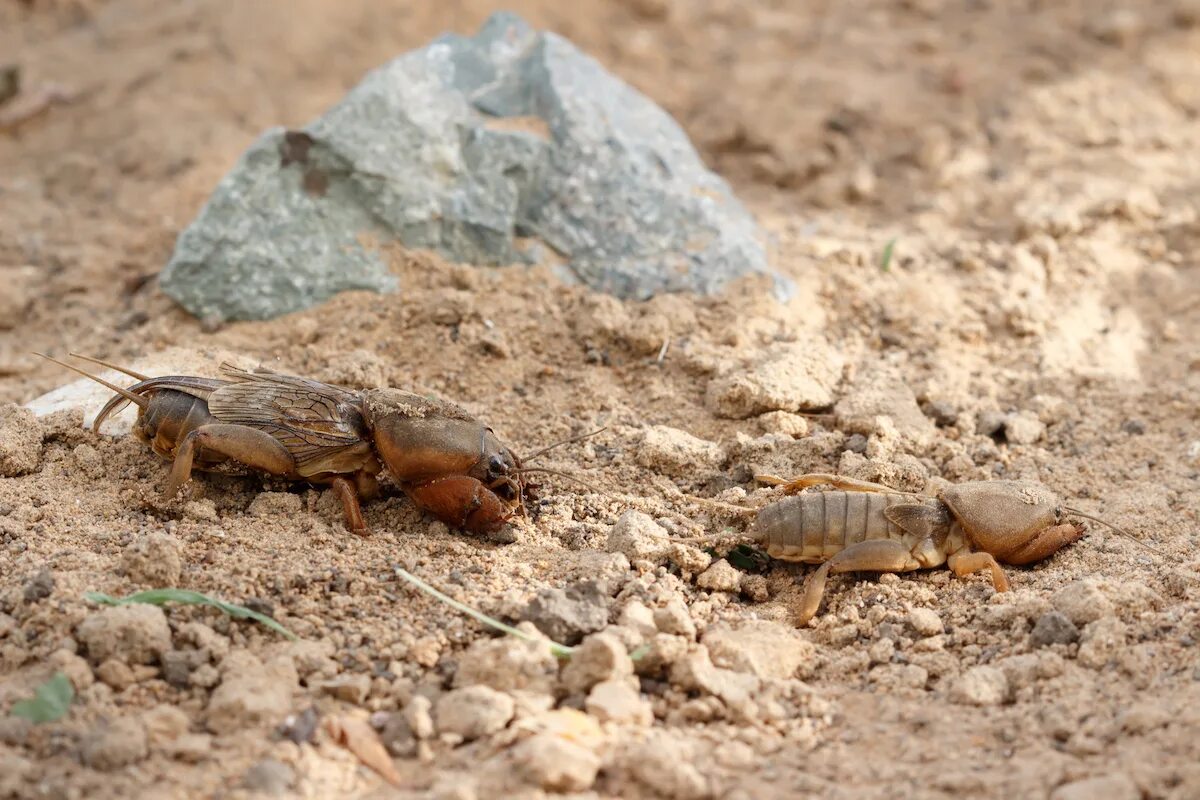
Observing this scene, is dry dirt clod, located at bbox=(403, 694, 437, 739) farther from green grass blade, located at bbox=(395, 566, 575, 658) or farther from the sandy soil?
green grass blade, located at bbox=(395, 566, 575, 658)

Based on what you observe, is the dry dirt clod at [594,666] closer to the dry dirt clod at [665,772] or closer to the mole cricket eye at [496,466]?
the dry dirt clod at [665,772]

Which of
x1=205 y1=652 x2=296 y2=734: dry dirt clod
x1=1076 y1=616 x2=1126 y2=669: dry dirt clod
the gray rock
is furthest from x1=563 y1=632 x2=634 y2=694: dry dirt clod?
the gray rock

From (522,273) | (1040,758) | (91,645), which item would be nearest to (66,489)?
(91,645)

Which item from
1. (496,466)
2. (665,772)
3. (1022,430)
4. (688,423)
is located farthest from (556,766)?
(1022,430)

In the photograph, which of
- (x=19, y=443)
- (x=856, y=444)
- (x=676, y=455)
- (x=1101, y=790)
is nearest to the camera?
(x=1101, y=790)

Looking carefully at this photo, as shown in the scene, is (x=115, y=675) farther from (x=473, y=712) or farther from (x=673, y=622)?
(x=673, y=622)

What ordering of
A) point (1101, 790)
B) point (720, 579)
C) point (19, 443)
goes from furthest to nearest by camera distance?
point (19, 443), point (720, 579), point (1101, 790)

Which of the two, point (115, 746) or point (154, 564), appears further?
point (154, 564)
